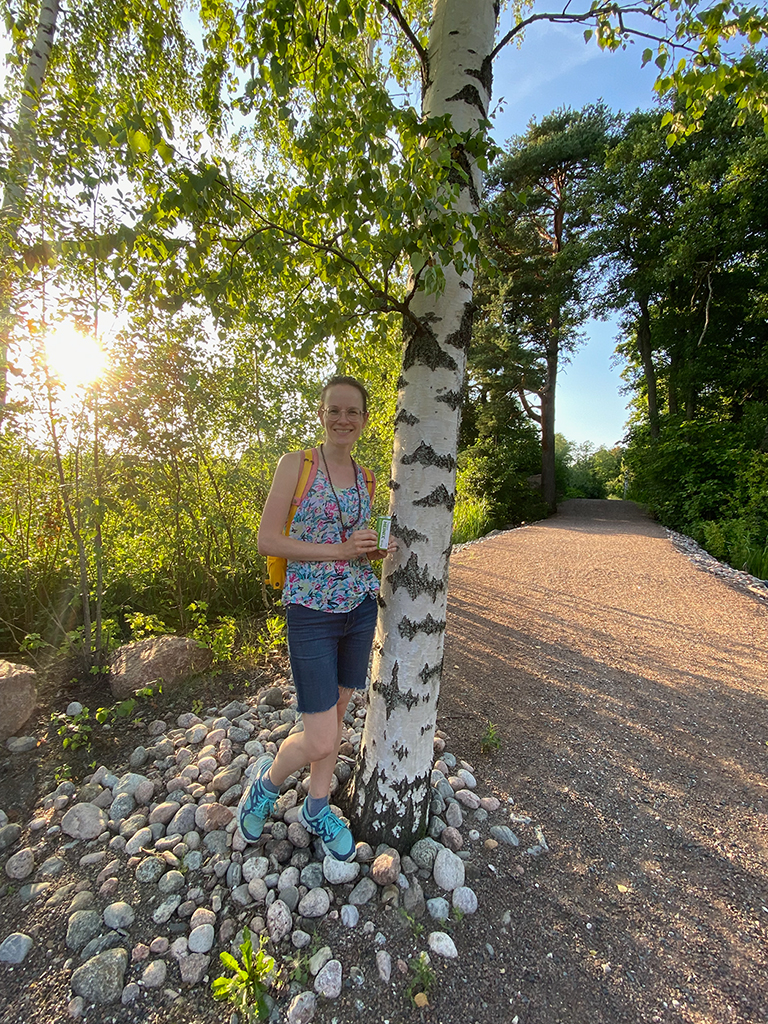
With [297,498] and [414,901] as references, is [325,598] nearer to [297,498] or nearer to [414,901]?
[297,498]

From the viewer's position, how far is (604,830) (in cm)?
192

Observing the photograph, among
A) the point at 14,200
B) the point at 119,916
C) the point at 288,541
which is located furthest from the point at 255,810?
the point at 14,200

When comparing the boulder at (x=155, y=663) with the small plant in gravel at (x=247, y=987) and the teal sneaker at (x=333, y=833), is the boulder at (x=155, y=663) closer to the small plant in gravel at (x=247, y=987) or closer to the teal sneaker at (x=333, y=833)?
the teal sneaker at (x=333, y=833)

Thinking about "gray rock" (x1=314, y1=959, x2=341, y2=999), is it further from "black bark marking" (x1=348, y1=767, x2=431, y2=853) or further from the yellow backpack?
the yellow backpack

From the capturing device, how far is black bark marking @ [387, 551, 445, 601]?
1619mm

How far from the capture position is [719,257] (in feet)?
37.3

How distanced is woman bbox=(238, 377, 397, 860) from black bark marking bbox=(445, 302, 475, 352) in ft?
1.29

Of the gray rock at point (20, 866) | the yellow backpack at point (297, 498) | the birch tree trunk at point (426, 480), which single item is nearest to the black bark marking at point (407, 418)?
the birch tree trunk at point (426, 480)

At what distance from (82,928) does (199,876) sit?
360 millimetres

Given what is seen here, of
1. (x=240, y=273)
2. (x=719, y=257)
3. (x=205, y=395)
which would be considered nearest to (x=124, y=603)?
(x=205, y=395)

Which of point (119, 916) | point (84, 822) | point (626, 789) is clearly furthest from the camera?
point (626, 789)

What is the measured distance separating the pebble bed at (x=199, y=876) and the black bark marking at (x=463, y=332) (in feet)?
6.35

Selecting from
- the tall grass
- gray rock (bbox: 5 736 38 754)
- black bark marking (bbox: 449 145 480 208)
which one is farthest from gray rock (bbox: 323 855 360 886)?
the tall grass

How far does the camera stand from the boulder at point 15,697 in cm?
230
